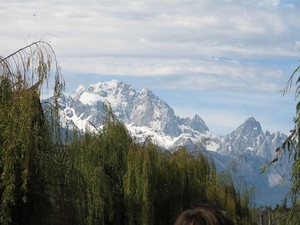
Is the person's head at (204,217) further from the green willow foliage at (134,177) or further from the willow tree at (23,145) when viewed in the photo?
the green willow foliage at (134,177)

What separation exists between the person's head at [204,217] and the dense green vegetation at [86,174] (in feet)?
0.69

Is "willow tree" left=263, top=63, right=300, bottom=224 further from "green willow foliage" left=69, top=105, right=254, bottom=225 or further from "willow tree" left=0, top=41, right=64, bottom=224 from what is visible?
"green willow foliage" left=69, top=105, right=254, bottom=225

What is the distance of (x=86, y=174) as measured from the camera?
17.1 m

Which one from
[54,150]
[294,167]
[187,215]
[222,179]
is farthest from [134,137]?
[187,215]

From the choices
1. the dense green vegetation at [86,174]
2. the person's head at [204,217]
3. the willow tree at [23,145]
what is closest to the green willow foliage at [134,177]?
the dense green vegetation at [86,174]

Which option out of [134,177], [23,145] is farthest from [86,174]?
[23,145]

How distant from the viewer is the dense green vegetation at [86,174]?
9031mm

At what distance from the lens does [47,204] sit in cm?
921

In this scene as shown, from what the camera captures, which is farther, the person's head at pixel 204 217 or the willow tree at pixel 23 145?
the willow tree at pixel 23 145

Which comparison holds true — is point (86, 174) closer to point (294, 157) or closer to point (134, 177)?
point (134, 177)

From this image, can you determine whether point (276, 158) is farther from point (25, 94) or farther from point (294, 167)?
point (25, 94)

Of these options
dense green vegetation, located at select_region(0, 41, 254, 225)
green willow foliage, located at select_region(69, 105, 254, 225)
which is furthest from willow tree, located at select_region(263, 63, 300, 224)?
green willow foliage, located at select_region(69, 105, 254, 225)

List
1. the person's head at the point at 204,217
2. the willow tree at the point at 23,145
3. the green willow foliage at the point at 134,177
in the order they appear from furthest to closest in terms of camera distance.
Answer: the green willow foliage at the point at 134,177
the willow tree at the point at 23,145
the person's head at the point at 204,217

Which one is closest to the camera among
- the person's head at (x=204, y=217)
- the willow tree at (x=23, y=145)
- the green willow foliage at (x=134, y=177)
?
the person's head at (x=204, y=217)
